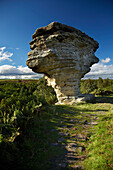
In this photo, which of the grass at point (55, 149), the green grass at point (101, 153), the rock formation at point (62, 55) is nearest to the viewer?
the green grass at point (101, 153)

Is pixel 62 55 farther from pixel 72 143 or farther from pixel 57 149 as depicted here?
pixel 57 149

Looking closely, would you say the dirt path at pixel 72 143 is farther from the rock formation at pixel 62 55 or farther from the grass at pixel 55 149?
the rock formation at pixel 62 55

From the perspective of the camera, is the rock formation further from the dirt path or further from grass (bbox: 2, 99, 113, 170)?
grass (bbox: 2, 99, 113, 170)

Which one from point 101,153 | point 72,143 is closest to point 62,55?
point 72,143

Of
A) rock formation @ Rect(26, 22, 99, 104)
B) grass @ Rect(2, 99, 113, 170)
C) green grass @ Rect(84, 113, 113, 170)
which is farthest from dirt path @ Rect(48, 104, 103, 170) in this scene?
rock formation @ Rect(26, 22, 99, 104)

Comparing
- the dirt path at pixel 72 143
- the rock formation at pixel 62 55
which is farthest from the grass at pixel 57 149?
the rock formation at pixel 62 55

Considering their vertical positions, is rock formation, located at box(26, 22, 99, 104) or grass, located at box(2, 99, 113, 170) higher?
rock formation, located at box(26, 22, 99, 104)

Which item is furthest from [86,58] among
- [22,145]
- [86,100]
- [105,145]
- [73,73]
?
[22,145]

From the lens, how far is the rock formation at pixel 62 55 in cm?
1084

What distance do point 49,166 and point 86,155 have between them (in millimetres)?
1334

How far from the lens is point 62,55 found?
36.2ft

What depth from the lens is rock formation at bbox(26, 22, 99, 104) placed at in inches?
427

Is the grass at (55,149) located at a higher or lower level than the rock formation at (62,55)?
lower

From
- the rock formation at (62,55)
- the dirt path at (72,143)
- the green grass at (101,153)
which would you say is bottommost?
the dirt path at (72,143)
